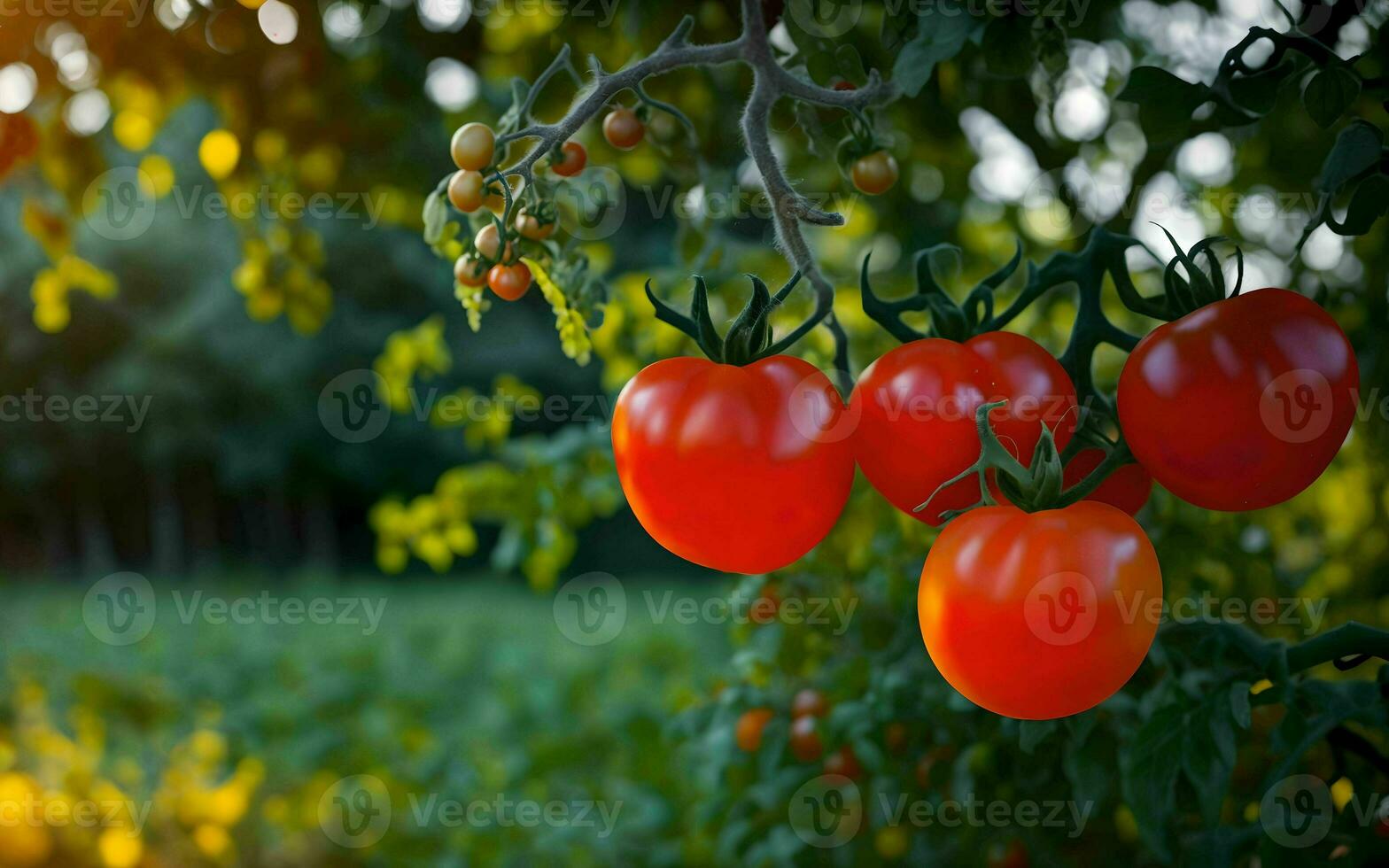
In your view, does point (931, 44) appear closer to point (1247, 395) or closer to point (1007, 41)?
point (1007, 41)

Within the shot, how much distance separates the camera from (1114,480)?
0.79 m

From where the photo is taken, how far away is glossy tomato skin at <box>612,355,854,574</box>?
708mm

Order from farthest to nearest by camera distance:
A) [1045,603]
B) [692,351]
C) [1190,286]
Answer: [692,351] < [1190,286] < [1045,603]

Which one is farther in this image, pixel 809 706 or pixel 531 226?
pixel 809 706

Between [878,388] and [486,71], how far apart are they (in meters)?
1.60

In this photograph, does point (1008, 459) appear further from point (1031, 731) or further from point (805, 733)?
point (805, 733)

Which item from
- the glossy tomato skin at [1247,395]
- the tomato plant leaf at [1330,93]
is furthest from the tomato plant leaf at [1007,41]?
the glossy tomato skin at [1247,395]

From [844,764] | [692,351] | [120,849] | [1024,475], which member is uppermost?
[1024,475]

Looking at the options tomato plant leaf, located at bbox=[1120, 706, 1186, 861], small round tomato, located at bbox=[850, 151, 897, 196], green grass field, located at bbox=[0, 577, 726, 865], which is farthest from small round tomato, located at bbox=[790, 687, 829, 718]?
small round tomato, located at bbox=[850, 151, 897, 196]

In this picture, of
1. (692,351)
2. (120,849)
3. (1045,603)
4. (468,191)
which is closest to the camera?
(1045,603)

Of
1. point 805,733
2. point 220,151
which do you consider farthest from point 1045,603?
point 220,151

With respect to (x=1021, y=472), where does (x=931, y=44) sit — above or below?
above

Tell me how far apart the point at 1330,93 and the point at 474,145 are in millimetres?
663

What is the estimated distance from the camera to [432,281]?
995 cm
